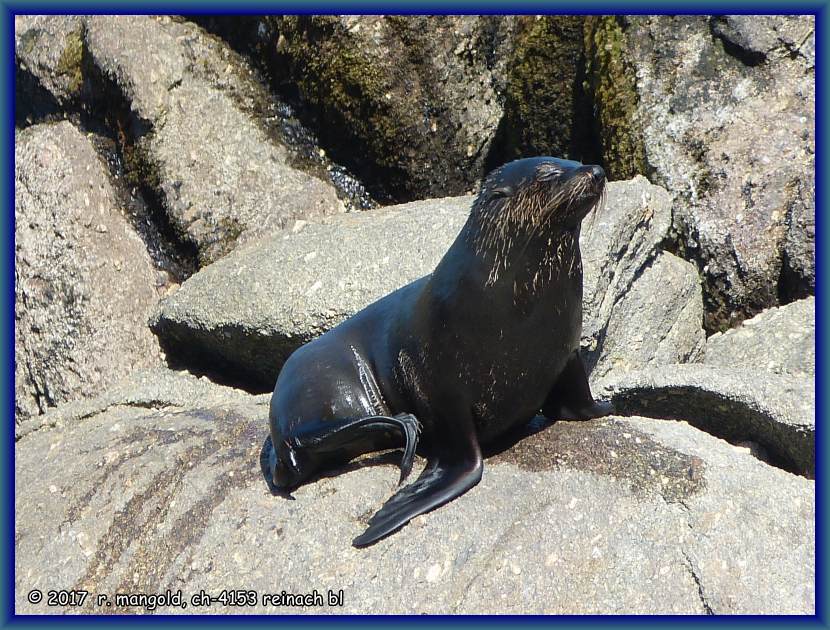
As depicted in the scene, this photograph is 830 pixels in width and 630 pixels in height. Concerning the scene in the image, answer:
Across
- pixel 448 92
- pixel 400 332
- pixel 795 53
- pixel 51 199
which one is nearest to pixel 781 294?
pixel 795 53

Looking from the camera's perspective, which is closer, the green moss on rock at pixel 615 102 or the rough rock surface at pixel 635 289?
the rough rock surface at pixel 635 289

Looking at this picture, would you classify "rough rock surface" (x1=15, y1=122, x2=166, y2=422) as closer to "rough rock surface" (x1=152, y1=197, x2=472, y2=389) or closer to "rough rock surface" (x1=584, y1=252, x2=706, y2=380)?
Result: "rough rock surface" (x1=152, y1=197, x2=472, y2=389)

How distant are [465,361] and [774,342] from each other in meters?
2.63

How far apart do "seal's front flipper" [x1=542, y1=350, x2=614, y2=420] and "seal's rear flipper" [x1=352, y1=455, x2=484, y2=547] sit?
1.83 ft

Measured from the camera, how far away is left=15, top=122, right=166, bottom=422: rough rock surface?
6.11 meters

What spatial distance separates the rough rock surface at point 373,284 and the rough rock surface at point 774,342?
0.57ft

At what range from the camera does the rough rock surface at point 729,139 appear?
6098mm

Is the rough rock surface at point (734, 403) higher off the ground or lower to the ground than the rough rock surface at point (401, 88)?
lower

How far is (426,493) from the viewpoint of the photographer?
3680 millimetres

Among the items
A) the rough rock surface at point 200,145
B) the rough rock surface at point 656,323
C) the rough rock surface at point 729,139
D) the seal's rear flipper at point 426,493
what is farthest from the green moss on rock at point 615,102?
the seal's rear flipper at point 426,493

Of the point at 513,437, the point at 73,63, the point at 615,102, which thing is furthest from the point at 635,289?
the point at 73,63

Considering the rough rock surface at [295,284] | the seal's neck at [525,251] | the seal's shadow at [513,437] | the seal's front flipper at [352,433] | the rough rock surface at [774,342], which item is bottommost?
the rough rock surface at [774,342]

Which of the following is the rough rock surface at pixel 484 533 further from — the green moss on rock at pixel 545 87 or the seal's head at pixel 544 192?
the green moss on rock at pixel 545 87

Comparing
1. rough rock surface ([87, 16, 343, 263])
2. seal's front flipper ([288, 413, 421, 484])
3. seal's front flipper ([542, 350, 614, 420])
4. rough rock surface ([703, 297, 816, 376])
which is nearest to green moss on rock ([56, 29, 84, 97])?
rough rock surface ([87, 16, 343, 263])
